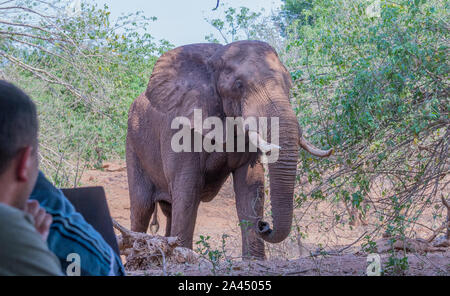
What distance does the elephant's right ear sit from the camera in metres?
6.34

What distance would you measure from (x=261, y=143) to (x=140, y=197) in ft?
10.0

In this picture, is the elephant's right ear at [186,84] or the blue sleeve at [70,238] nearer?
the blue sleeve at [70,238]

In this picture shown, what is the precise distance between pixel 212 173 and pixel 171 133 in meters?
0.66

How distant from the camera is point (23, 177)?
1.41 metres

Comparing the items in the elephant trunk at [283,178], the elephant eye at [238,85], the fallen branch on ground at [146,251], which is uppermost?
the elephant eye at [238,85]

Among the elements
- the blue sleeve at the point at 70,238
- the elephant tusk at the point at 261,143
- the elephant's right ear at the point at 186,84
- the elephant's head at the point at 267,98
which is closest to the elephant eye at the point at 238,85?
the elephant's head at the point at 267,98

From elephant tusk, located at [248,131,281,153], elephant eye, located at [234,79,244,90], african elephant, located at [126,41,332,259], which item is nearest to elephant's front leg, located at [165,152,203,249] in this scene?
african elephant, located at [126,41,332,259]

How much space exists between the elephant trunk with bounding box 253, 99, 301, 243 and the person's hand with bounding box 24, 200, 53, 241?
387cm

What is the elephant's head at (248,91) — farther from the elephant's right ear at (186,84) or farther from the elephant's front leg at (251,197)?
the elephant's front leg at (251,197)

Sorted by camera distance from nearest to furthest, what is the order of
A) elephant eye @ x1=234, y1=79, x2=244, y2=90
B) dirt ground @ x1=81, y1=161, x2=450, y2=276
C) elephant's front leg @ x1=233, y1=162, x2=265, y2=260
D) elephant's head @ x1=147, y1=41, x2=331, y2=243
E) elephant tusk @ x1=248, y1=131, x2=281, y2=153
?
1. dirt ground @ x1=81, y1=161, x2=450, y2=276
2. elephant tusk @ x1=248, y1=131, x2=281, y2=153
3. elephant's head @ x1=147, y1=41, x2=331, y2=243
4. elephant eye @ x1=234, y1=79, x2=244, y2=90
5. elephant's front leg @ x1=233, y1=162, x2=265, y2=260

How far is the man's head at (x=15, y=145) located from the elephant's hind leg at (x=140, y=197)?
6.52 metres

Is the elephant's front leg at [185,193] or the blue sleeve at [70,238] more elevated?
the elephant's front leg at [185,193]

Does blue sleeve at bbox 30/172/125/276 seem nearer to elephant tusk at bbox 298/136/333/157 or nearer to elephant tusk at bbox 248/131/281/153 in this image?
elephant tusk at bbox 248/131/281/153

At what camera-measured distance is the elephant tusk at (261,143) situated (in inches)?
207
